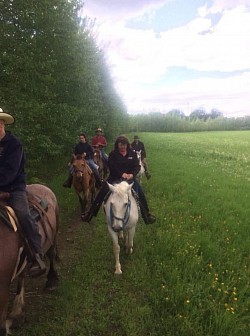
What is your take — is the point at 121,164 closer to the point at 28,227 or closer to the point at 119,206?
the point at 119,206

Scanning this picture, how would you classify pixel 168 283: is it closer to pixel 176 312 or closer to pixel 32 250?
pixel 176 312

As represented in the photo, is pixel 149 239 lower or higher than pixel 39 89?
lower

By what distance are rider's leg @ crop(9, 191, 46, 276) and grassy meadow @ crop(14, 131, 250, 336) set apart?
108 centimetres

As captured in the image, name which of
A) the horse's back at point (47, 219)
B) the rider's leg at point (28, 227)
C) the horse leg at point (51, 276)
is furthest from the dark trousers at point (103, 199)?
the rider's leg at point (28, 227)

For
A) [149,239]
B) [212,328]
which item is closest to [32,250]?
[212,328]

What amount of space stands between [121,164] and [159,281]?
298cm

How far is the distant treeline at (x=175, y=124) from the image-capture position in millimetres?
99375

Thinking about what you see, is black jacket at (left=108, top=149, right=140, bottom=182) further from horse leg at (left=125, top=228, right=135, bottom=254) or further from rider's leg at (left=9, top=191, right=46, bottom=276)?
rider's leg at (left=9, top=191, right=46, bottom=276)

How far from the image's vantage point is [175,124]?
101750 millimetres

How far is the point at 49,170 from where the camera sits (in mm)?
18641

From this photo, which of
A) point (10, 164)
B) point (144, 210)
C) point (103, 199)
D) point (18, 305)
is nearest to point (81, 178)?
point (103, 199)

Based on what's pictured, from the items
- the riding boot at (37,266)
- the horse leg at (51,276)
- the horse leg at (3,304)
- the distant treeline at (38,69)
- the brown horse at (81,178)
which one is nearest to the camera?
the horse leg at (3,304)

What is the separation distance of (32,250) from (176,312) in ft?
8.52

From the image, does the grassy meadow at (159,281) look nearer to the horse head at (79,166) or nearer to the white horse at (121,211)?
the white horse at (121,211)
